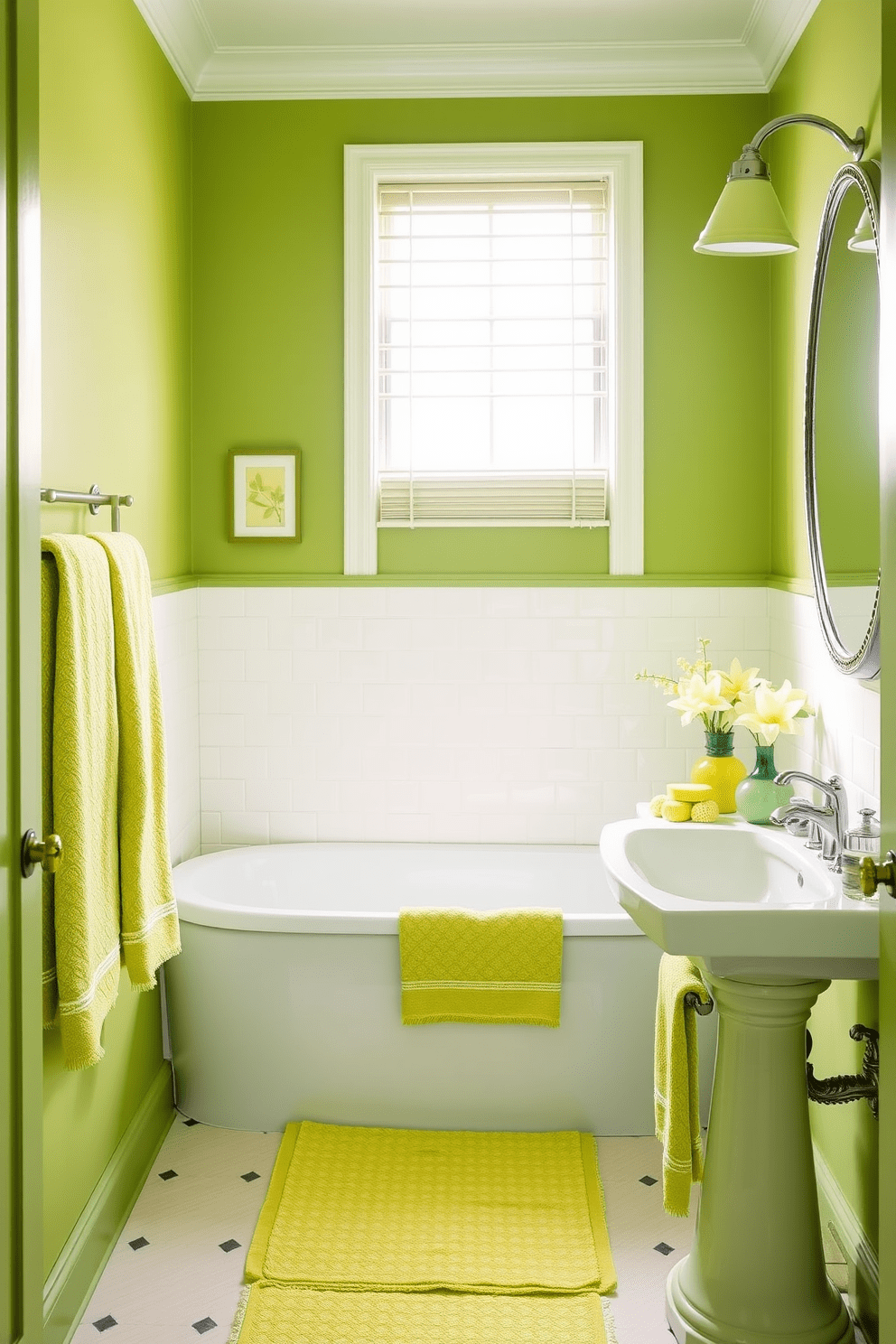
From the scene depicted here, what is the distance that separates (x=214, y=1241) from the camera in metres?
2.62

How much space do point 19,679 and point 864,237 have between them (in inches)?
76.7

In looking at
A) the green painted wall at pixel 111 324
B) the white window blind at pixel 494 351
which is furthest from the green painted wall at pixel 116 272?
the white window blind at pixel 494 351

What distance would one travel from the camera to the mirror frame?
7.93 feet

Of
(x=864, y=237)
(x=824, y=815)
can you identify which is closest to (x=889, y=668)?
(x=824, y=815)

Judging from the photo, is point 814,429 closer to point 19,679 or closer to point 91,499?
point 91,499

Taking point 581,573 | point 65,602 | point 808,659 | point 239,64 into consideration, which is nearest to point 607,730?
point 581,573

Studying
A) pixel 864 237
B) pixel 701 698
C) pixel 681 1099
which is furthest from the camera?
pixel 701 698

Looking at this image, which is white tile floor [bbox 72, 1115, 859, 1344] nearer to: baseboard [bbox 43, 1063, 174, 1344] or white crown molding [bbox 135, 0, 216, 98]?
baseboard [bbox 43, 1063, 174, 1344]

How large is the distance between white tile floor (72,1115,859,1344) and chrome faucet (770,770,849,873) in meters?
0.90

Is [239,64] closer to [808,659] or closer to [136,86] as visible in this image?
[136,86]

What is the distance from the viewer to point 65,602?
2.13 metres

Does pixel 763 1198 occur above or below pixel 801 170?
below

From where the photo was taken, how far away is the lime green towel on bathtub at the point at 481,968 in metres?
2.98

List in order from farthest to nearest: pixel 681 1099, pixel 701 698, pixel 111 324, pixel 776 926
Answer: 1. pixel 701 698
2. pixel 111 324
3. pixel 681 1099
4. pixel 776 926
